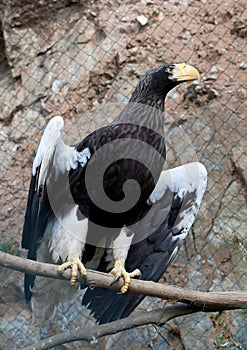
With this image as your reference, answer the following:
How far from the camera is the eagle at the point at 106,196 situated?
2869 mm

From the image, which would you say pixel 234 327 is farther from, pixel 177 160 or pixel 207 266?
pixel 177 160

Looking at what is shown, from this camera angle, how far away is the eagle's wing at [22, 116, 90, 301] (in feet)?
9.34

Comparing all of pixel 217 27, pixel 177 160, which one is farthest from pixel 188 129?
pixel 217 27

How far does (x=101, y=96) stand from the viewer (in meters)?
5.13

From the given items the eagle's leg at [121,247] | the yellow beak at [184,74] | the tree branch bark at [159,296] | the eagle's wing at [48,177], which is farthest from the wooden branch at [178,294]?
the yellow beak at [184,74]

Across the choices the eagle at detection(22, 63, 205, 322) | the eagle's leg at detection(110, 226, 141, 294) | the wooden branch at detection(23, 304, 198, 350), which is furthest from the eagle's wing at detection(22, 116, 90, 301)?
the wooden branch at detection(23, 304, 198, 350)

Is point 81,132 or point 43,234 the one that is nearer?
point 43,234

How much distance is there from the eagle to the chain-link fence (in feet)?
3.41

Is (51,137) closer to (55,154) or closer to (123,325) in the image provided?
(55,154)

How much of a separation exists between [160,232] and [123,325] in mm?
768

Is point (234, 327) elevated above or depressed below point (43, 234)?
below

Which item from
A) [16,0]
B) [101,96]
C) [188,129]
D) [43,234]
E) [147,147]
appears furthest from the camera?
[16,0]

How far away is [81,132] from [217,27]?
1626 millimetres

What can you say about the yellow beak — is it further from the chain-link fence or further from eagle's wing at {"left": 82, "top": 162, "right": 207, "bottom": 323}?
the chain-link fence
